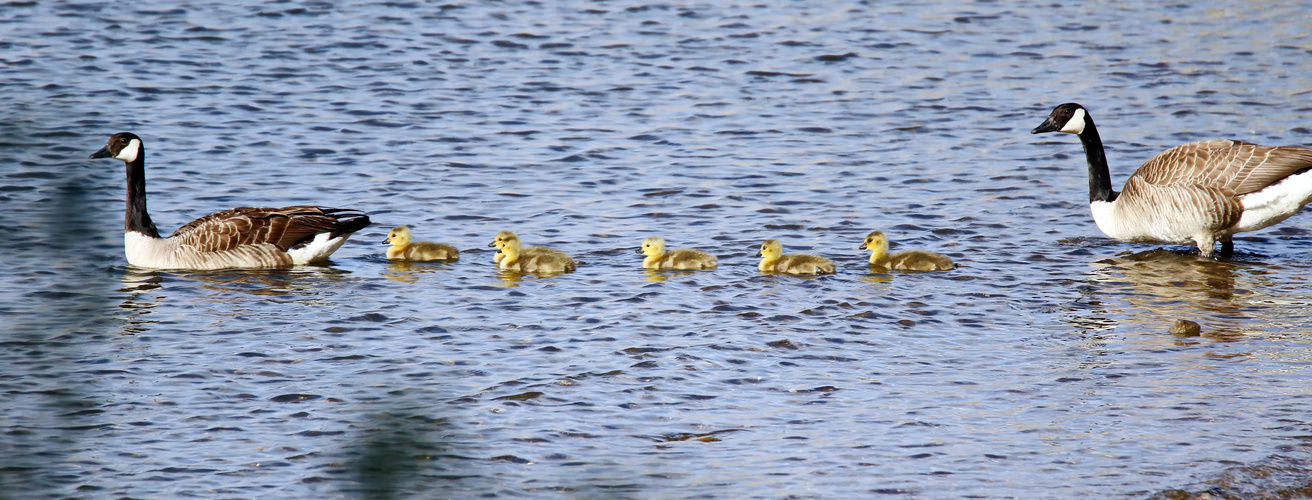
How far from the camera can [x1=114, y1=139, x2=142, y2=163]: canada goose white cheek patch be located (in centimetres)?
1136

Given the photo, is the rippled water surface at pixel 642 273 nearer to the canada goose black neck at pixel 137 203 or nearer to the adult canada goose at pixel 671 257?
the adult canada goose at pixel 671 257

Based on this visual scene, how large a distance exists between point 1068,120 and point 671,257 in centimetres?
426

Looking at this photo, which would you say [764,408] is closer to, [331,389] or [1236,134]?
[331,389]

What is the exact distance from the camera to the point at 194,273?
10.6 m

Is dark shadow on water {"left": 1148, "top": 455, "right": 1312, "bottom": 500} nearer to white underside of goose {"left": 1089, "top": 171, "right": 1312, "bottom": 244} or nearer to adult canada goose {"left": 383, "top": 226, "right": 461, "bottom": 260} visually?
white underside of goose {"left": 1089, "top": 171, "right": 1312, "bottom": 244}

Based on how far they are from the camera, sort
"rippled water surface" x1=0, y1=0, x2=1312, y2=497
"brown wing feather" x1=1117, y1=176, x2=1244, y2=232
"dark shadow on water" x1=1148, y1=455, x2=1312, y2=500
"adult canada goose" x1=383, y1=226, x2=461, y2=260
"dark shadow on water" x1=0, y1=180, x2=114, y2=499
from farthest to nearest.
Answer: "brown wing feather" x1=1117, y1=176, x2=1244, y2=232 < "adult canada goose" x1=383, y1=226, x2=461, y2=260 < "rippled water surface" x1=0, y1=0, x2=1312, y2=497 < "dark shadow on water" x1=1148, y1=455, x2=1312, y2=500 < "dark shadow on water" x1=0, y1=180, x2=114, y2=499

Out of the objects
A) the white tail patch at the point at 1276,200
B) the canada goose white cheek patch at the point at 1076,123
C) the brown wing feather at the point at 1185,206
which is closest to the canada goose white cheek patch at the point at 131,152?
the canada goose white cheek patch at the point at 1076,123

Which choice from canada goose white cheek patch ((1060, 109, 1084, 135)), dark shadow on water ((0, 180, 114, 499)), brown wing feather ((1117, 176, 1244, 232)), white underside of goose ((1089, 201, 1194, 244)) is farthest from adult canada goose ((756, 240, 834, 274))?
dark shadow on water ((0, 180, 114, 499))

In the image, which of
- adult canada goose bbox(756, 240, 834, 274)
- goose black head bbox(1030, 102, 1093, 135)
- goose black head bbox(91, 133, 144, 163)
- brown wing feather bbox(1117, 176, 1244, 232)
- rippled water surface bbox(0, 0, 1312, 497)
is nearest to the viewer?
rippled water surface bbox(0, 0, 1312, 497)

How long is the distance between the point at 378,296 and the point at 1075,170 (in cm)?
800

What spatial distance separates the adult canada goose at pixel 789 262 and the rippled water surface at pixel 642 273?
151 millimetres

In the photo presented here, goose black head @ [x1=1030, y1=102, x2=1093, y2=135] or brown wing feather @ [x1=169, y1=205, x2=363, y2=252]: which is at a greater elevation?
goose black head @ [x1=1030, y1=102, x2=1093, y2=135]

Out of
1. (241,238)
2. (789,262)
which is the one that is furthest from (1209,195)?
(241,238)

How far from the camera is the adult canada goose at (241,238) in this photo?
34.9 feet
